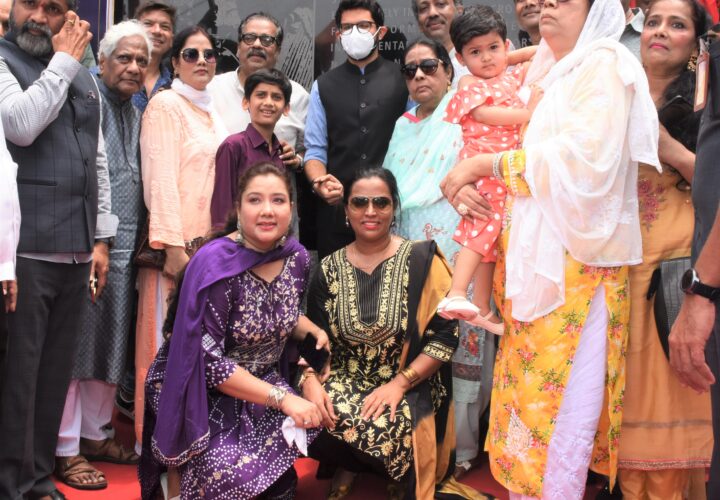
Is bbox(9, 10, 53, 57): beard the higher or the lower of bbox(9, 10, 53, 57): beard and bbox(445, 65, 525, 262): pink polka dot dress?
the higher

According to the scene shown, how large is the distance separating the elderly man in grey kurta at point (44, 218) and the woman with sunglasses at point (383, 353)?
102 cm

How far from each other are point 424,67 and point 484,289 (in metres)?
1.40

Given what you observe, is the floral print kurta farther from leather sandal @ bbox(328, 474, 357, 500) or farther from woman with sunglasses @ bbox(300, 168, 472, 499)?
leather sandal @ bbox(328, 474, 357, 500)

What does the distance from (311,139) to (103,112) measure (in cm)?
107

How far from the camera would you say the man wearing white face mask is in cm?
421

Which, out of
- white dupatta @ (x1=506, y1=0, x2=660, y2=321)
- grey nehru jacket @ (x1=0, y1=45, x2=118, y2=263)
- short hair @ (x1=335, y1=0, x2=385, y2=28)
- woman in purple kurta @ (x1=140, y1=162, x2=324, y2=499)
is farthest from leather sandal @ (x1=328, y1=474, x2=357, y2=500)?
short hair @ (x1=335, y1=0, x2=385, y2=28)

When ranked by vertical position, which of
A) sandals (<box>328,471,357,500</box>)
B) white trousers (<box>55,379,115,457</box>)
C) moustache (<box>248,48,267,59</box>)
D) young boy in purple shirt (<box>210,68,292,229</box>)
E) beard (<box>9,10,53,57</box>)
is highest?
moustache (<box>248,48,267,59</box>)

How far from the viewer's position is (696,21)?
2.95m

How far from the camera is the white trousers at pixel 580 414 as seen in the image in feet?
8.31

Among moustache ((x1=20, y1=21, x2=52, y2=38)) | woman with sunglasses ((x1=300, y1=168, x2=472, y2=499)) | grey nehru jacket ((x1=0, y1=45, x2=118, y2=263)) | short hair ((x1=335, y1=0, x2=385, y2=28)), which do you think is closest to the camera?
grey nehru jacket ((x1=0, y1=45, x2=118, y2=263))

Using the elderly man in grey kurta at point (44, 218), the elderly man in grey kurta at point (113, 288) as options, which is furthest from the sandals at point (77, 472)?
the elderly man in grey kurta at point (44, 218)

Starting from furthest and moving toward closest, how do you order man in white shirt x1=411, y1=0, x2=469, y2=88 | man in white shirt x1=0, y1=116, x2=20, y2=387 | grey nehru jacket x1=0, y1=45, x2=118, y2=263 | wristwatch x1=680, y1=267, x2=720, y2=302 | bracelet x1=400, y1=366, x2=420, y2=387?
1. man in white shirt x1=411, y1=0, x2=469, y2=88
2. bracelet x1=400, y1=366, x2=420, y2=387
3. grey nehru jacket x1=0, y1=45, x2=118, y2=263
4. man in white shirt x1=0, y1=116, x2=20, y2=387
5. wristwatch x1=680, y1=267, x2=720, y2=302

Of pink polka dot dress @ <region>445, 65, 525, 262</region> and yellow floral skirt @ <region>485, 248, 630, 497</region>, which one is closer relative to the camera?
yellow floral skirt @ <region>485, 248, 630, 497</region>

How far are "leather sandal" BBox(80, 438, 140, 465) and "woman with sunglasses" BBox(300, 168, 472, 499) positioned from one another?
1000 mm
